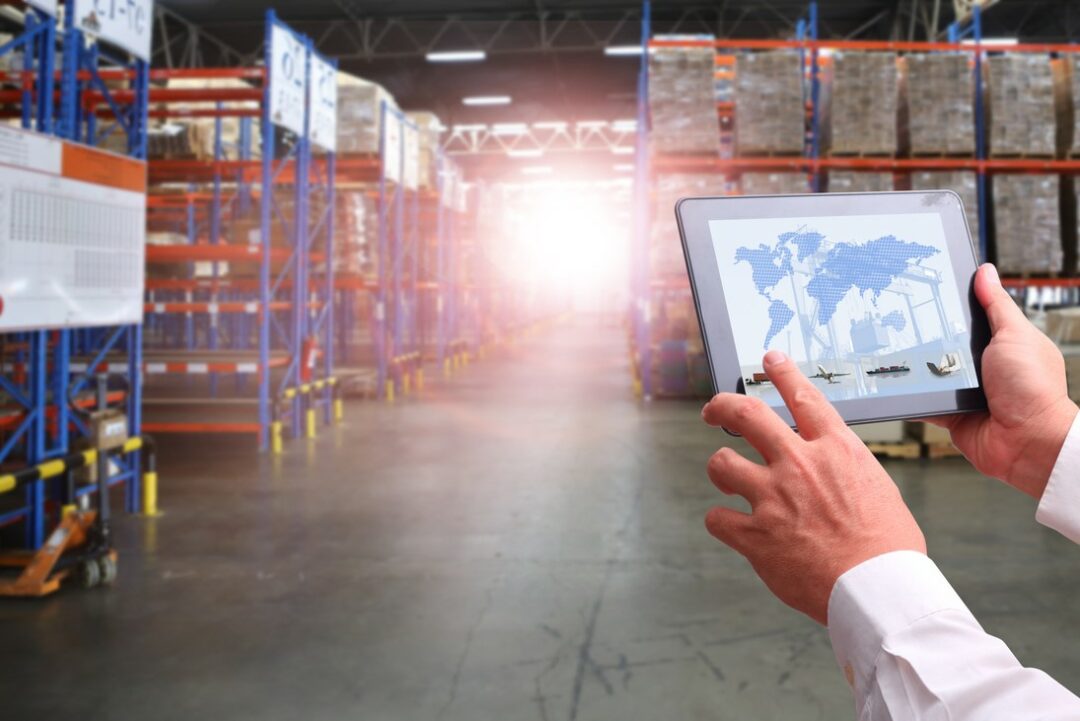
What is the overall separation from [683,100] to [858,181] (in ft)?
7.06

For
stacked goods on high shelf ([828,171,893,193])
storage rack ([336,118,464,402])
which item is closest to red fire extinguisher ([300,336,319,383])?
storage rack ([336,118,464,402])

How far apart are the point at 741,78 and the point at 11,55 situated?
7714 millimetres

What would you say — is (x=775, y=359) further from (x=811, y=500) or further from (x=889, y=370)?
(x=889, y=370)

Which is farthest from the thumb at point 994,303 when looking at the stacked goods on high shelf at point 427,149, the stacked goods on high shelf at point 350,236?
the stacked goods on high shelf at point 427,149

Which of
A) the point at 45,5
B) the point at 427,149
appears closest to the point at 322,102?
the point at 45,5

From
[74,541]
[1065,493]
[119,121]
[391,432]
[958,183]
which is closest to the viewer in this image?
[1065,493]

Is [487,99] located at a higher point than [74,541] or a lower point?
higher

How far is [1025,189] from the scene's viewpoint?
31.5 feet

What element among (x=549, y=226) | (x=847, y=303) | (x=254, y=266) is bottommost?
(x=847, y=303)

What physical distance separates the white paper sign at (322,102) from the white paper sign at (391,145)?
1550mm

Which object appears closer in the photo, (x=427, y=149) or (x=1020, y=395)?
(x=1020, y=395)

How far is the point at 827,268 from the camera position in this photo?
1178 millimetres

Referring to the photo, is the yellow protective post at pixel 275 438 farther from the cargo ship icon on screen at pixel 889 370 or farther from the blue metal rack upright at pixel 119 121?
the cargo ship icon on screen at pixel 889 370

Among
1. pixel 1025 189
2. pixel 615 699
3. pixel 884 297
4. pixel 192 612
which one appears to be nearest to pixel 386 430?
pixel 192 612
